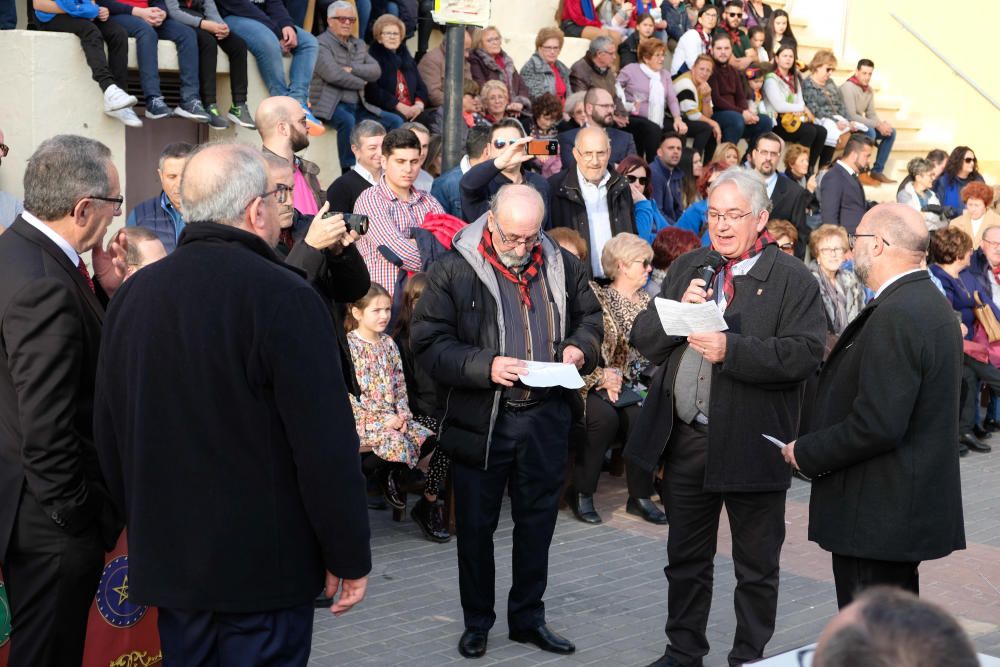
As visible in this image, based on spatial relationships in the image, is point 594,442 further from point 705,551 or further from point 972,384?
point 972,384

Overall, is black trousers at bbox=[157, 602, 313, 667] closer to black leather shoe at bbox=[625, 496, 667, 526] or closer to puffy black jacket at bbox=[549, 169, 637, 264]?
black leather shoe at bbox=[625, 496, 667, 526]

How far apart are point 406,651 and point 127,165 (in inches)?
248

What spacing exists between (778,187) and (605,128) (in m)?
1.88

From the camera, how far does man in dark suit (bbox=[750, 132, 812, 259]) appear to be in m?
11.7

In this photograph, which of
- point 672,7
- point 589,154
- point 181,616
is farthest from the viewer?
point 672,7

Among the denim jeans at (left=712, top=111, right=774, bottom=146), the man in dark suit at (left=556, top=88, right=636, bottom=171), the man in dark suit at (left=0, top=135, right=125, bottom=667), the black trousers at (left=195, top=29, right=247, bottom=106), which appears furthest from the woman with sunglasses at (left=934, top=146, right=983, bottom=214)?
the man in dark suit at (left=0, top=135, right=125, bottom=667)

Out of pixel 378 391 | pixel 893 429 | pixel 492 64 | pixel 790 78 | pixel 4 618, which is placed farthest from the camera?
pixel 790 78

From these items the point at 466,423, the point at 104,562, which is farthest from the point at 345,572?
the point at 466,423

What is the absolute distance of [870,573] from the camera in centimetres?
471

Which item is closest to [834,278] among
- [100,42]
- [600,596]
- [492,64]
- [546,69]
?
[492,64]

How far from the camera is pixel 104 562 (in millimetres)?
4188

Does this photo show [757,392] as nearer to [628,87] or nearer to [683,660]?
[683,660]

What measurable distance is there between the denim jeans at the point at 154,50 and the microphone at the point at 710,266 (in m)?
5.77

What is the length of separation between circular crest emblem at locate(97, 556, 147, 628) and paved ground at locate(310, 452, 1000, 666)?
4.52ft
